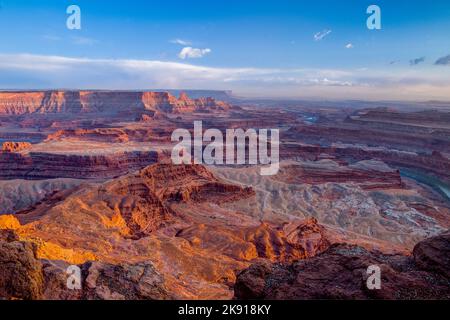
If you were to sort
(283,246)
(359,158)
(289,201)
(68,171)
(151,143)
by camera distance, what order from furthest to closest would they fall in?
(151,143)
(359,158)
(68,171)
(289,201)
(283,246)

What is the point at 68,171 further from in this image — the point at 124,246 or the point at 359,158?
the point at 359,158

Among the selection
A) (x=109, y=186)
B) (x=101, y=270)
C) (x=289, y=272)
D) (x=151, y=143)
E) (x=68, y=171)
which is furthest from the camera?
(x=151, y=143)

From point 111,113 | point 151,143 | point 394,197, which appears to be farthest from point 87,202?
point 111,113

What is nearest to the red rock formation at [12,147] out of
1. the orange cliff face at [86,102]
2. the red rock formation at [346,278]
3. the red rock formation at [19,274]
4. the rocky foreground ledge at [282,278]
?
the rocky foreground ledge at [282,278]

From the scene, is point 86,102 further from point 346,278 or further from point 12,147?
point 346,278

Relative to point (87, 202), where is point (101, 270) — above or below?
above

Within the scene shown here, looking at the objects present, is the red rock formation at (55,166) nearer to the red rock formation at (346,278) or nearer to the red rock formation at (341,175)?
the red rock formation at (341,175)
